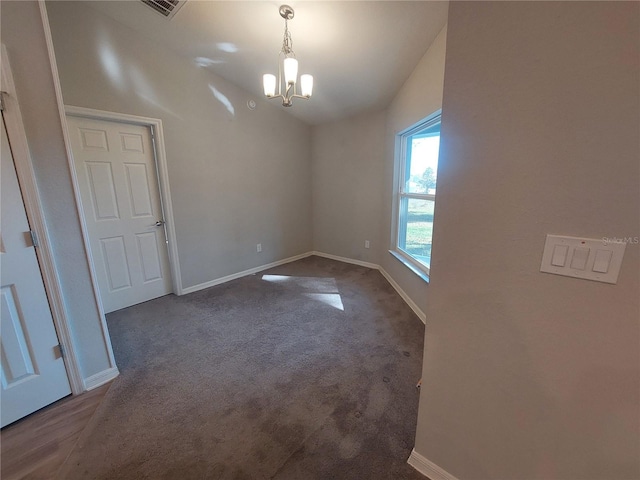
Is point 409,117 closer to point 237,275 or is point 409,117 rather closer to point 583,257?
point 583,257

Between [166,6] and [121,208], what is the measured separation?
6.20 feet

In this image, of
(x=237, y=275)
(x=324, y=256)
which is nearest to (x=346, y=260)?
(x=324, y=256)

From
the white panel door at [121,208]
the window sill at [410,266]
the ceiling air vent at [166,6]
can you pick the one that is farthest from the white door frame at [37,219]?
the window sill at [410,266]

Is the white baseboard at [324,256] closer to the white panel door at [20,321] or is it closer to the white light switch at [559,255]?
the white panel door at [20,321]

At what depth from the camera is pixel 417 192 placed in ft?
9.28

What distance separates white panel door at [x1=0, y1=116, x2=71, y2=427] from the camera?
4.33ft

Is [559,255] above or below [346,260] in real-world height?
above

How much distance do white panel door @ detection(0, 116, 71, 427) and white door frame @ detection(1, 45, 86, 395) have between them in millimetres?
23

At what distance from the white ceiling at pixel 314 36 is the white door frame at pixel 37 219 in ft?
4.95

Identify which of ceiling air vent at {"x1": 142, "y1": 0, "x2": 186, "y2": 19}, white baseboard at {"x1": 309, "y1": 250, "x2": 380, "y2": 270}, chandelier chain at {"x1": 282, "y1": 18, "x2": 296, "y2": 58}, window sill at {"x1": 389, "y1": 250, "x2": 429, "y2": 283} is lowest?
white baseboard at {"x1": 309, "y1": 250, "x2": 380, "y2": 270}

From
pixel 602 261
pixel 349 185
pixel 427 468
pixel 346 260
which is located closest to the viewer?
pixel 602 261

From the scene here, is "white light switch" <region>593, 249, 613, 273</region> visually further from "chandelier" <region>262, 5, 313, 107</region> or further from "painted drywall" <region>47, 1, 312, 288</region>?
"painted drywall" <region>47, 1, 312, 288</region>

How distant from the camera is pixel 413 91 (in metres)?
2.48

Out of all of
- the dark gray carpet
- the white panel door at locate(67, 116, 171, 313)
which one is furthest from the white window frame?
the white panel door at locate(67, 116, 171, 313)
